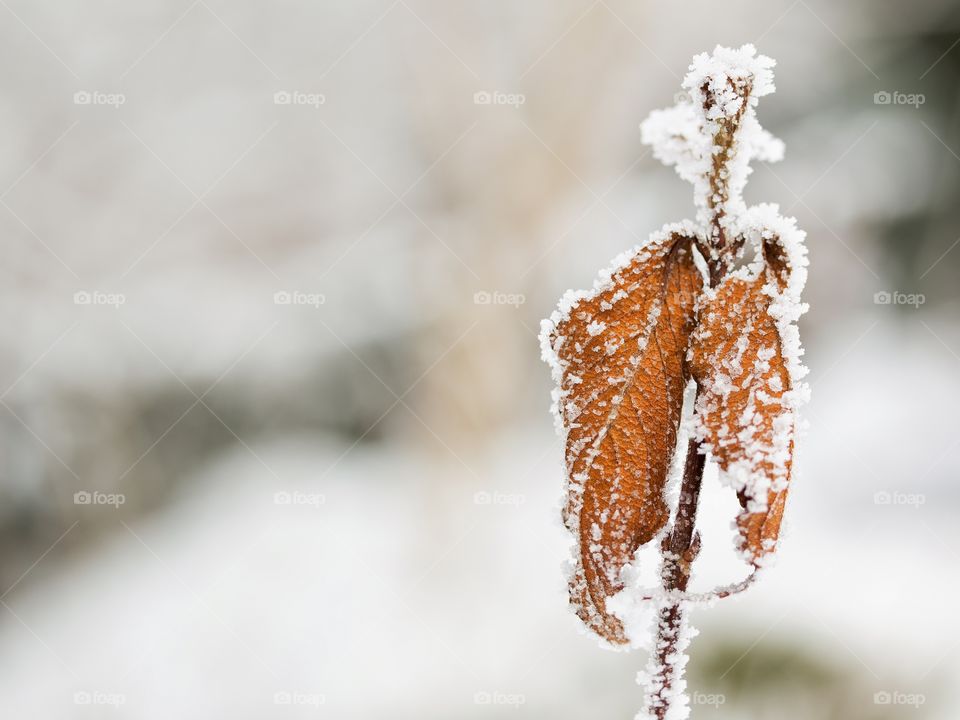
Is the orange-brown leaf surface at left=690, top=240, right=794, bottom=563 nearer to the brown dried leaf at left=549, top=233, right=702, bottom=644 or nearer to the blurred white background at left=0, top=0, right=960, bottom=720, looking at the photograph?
the brown dried leaf at left=549, top=233, right=702, bottom=644

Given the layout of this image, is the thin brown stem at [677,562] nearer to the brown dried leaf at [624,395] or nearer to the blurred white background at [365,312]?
the brown dried leaf at [624,395]

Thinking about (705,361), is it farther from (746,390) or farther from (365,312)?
(365,312)

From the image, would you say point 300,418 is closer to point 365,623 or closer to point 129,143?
point 365,623

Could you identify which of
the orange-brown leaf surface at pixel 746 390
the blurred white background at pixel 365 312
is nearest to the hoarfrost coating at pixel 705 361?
the orange-brown leaf surface at pixel 746 390

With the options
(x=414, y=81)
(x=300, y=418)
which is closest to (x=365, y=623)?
(x=300, y=418)

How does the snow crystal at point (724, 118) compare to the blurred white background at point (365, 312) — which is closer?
the snow crystal at point (724, 118)

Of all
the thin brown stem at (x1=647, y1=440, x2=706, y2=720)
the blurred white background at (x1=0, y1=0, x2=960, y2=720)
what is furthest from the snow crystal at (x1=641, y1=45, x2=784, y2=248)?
the blurred white background at (x1=0, y1=0, x2=960, y2=720)

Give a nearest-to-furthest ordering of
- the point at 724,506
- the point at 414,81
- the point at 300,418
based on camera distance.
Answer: the point at 724,506, the point at 414,81, the point at 300,418
